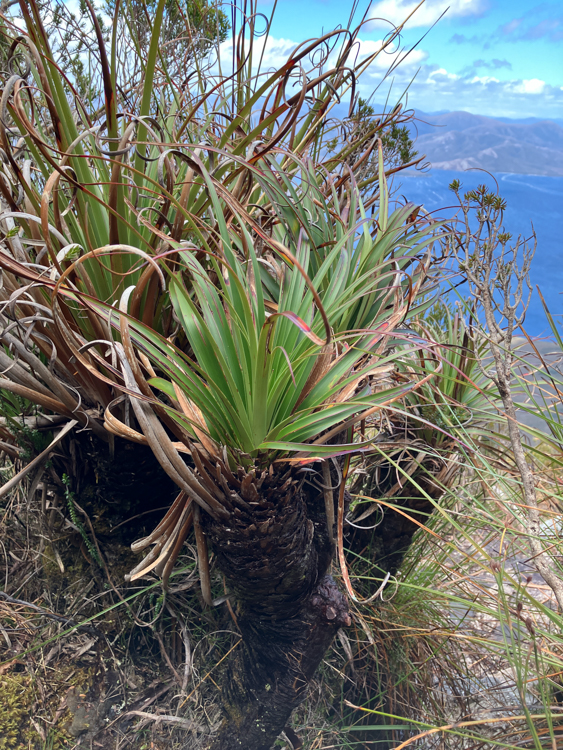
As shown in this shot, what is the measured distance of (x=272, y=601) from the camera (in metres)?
0.91

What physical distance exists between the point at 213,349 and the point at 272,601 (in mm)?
516

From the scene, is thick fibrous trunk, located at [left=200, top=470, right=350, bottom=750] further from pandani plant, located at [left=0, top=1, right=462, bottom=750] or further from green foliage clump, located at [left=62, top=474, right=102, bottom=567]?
green foliage clump, located at [left=62, top=474, right=102, bottom=567]

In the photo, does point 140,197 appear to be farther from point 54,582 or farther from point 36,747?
point 36,747

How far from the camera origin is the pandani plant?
0.73m

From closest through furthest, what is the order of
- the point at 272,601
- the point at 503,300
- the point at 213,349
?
the point at 213,349 → the point at 272,601 → the point at 503,300

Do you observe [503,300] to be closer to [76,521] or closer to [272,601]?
[272,601]

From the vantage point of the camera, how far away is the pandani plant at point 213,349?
2.39 feet

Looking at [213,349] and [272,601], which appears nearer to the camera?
[213,349]

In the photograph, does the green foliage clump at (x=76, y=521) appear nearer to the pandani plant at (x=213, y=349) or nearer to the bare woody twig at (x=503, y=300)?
the pandani plant at (x=213, y=349)

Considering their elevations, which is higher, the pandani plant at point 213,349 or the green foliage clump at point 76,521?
the pandani plant at point 213,349

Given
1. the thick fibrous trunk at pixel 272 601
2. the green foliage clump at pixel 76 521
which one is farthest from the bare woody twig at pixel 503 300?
the green foliage clump at pixel 76 521

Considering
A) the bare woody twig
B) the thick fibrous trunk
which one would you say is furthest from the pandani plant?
the bare woody twig

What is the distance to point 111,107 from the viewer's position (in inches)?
29.8

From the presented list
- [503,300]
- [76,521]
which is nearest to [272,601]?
[76,521]
